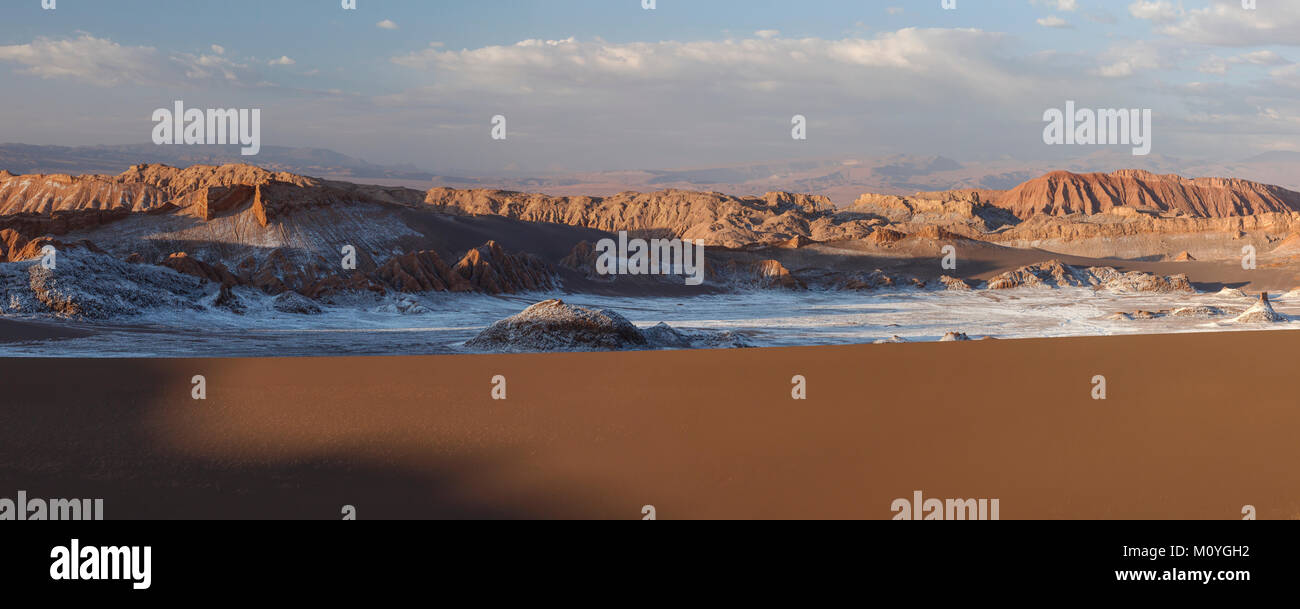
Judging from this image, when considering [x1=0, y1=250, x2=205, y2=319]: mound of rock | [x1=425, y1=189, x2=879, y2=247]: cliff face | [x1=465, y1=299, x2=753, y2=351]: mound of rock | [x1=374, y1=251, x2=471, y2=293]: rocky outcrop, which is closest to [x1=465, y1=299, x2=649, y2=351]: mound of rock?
[x1=465, y1=299, x2=753, y2=351]: mound of rock

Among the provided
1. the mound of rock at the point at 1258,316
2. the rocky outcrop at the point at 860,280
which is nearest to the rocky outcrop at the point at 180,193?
the rocky outcrop at the point at 860,280

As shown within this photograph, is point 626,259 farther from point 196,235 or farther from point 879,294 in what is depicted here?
point 196,235

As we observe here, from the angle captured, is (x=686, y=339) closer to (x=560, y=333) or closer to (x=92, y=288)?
(x=560, y=333)

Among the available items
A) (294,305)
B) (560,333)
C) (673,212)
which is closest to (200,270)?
(294,305)

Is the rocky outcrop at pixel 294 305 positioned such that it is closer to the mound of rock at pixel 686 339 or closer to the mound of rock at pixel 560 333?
the mound of rock at pixel 560 333

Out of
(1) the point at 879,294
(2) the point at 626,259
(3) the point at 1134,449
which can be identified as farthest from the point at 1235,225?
(3) the point at 1134,449
